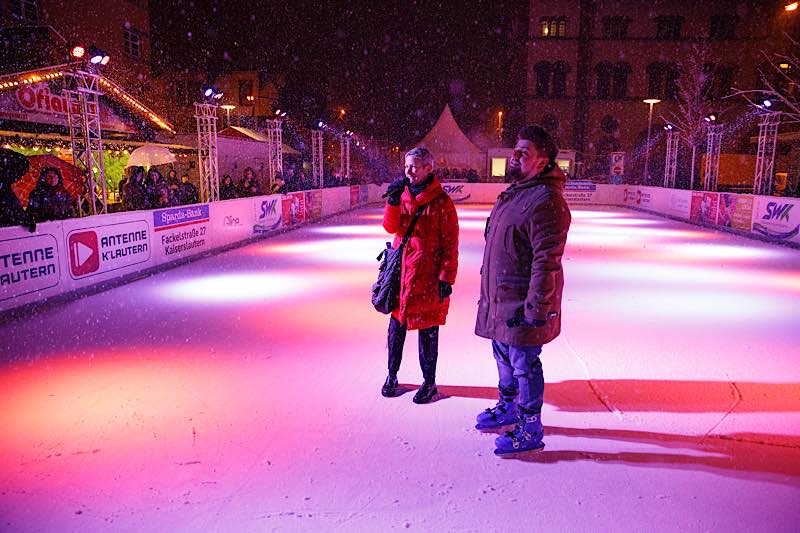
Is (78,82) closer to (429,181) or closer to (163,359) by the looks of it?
(163,359)

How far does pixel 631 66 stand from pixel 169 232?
4034 cm

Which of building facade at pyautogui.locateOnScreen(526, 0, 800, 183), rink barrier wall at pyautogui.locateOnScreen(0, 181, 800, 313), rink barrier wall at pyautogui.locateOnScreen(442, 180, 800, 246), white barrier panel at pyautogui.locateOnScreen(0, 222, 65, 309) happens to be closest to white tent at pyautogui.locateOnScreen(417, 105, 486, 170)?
rink barrier wall at pyautogui.locateOnScreen(442, 180, 800, 246)

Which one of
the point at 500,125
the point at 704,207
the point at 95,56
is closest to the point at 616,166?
the point at 704,207

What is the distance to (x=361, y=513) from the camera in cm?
291

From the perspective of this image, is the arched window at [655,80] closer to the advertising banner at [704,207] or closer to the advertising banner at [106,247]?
the advertising banner at [704,207]

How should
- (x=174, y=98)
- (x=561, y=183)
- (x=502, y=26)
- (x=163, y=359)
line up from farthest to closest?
(x=502, y=26) < (x=174, y=98) < (x=163, y=359) < (x=561, y=183)

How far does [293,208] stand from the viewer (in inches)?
758

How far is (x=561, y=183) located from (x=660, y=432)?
6.00 feet

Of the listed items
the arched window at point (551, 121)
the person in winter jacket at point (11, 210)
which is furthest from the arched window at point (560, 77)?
the person in winter jacket at point (11, 210)

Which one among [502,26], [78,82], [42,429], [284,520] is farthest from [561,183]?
[502,26]

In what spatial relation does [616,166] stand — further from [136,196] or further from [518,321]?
[518,321]

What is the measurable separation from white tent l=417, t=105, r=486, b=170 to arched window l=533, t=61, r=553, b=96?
33.1ft

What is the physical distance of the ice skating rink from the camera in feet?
9.68

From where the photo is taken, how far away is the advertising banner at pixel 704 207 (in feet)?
65.8
